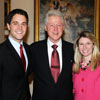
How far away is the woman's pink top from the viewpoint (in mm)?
2295

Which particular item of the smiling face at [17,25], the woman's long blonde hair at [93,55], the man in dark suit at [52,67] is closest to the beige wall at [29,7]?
the man in dark suit at [52,67]

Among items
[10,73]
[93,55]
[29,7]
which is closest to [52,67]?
[93,55]

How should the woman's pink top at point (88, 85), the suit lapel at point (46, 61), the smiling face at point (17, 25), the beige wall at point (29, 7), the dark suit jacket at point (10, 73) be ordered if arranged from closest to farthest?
the dark suit jacket at point (10, 73) → the smiling face at point (17, 25) → the woman's pink top at point (88, 85) → the suit lapel at point (46, 61) → the beige wall at point (29, 7)

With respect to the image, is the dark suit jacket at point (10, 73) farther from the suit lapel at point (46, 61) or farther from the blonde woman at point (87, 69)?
the blonde woman at point (87, 69)

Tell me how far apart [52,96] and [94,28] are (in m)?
2.01

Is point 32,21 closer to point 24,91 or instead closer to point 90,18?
point 90,18

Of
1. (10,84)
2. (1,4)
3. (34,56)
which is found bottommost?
(10,84)

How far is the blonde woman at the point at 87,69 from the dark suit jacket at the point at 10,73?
32.7 inches

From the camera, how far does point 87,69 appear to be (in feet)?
7.82

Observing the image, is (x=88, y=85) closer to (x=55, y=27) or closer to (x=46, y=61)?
(x=46, y=61)

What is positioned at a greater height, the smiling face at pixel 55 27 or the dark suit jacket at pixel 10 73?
the smiling face at pixel 55 27

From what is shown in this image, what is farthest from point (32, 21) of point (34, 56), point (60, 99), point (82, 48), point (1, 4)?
point (60, 99)

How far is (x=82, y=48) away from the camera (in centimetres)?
246

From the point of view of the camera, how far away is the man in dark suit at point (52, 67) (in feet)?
8.27
